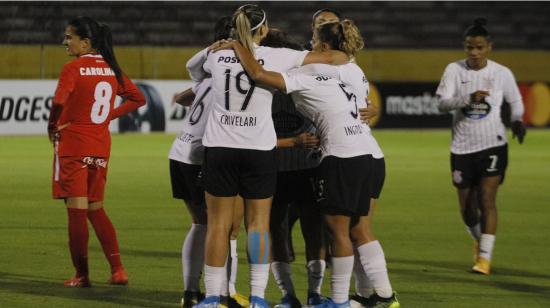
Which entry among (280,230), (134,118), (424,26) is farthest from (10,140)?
(280,230)

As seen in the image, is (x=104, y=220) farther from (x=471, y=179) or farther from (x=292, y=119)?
(x=471, y=179)

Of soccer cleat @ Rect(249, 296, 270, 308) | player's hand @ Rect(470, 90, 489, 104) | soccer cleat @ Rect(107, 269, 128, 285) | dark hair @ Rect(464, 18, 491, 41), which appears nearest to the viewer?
soccer cleat @ Rect(249, 296, 270, 308)

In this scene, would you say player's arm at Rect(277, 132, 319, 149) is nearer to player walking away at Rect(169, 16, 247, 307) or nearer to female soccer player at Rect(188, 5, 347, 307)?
female soccer player at Rect(188, 5, 347, 307)

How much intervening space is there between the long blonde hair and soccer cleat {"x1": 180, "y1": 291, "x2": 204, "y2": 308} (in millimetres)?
1557

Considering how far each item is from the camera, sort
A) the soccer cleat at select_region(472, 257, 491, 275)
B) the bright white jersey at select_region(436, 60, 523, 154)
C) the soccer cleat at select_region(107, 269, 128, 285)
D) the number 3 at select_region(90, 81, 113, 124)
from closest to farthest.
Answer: the number 3 at select_region(90, 81, 113, 124), the soccer cleat at select_region(107, 269, 128, 285), the soccer cleat at select_region(472, 257, 491, 275), the bright white jersey at select_region(436, 60, 523, 154)

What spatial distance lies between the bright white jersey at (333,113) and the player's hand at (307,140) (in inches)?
2.0

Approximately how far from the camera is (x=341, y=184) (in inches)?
285

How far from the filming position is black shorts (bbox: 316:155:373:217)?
23.7 ft

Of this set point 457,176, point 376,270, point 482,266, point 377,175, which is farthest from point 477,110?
point 376,270

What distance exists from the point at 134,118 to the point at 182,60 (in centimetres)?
431

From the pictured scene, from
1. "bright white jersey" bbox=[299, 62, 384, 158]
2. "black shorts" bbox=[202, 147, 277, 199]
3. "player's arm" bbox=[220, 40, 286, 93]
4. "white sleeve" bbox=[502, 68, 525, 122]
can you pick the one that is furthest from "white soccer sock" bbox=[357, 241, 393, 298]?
"white sleeve" bbox=[502, 68, 525, 122]

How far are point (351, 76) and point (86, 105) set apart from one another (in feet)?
6.37

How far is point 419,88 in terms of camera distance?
32031 mm

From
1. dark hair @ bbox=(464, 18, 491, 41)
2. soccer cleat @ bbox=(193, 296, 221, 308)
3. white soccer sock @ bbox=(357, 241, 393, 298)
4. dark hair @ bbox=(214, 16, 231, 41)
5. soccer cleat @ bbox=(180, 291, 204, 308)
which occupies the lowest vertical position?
soccer cleat @ bbox=(180, 291, 204, 308)
